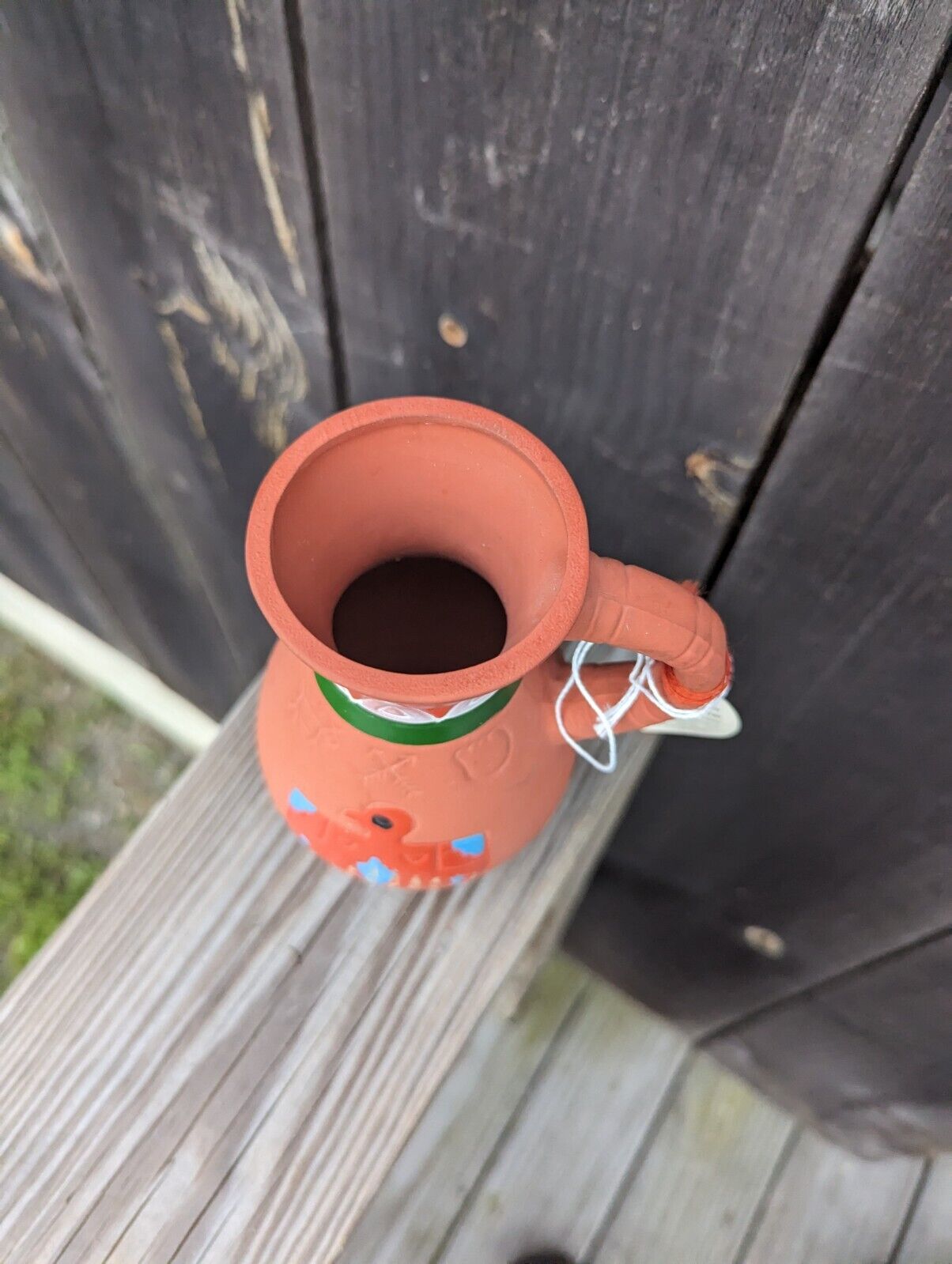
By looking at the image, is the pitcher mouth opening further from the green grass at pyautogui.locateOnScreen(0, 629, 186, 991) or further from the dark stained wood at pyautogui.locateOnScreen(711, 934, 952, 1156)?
the green grass at pyautogui.locateOnScreen(0, 629, 186, 991)

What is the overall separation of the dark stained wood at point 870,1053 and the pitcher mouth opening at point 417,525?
423 mm

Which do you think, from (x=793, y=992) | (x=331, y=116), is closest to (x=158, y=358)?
(x=331, y=116)

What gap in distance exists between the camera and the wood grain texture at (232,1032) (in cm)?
46

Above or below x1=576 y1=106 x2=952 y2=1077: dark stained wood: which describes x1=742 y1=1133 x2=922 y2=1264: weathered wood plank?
below

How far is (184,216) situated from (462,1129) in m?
0.90

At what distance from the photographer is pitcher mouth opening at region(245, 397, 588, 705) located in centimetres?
35

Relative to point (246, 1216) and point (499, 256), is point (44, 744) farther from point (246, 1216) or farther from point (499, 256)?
point (499, 256)

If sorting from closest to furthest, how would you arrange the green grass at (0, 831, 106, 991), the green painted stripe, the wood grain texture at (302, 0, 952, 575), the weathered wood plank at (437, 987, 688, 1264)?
the wood grain texture at (302, 0, 952, 575)
the green painted stripe
the weathered wood plank at (437, 987, 688, 1264)
the green grass at (0, 831, 106, 991)

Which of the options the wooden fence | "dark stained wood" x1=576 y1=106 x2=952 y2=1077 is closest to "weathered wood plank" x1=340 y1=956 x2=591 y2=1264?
"dark stained wood" x1=576 y1=106 x2=952 y2=1077

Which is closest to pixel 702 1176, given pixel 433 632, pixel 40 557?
pixel 433 632

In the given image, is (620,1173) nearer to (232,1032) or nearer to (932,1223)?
(932,1223)

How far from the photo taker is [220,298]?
56 cm

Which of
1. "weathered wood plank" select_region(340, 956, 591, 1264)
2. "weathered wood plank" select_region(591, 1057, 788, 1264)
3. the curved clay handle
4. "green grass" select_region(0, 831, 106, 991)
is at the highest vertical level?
the curved clay handle

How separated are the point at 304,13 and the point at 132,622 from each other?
889 mm
